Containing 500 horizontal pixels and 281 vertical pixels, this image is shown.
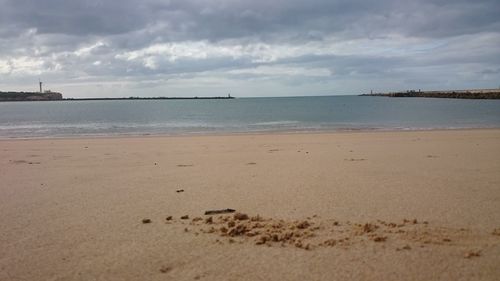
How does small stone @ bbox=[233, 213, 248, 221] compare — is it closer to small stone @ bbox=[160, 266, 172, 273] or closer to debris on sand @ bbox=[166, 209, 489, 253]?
debris on sand @ bbox=[166, 209, 489, 253]

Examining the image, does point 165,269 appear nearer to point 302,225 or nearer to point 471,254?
point 302,225

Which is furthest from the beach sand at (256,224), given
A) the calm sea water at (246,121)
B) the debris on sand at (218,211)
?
A: the calm sea water at (246,121)

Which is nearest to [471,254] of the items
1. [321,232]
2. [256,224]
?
[321,232]

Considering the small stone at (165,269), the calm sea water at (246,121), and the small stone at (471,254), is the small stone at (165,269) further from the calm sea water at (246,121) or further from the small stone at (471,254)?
the calm sea water at (246,121)

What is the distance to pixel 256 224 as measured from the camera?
523 centimetres

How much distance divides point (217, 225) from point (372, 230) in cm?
184

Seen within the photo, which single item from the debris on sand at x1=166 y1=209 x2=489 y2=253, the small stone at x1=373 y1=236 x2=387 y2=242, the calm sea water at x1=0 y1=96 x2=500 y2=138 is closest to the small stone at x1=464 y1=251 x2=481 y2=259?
the debris on sand at x1=166 y1=209 x2=489 y2=253

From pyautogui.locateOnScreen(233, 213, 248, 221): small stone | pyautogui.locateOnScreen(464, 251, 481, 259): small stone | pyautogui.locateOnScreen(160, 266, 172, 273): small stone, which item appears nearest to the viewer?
pyautogui.locateOnScreen(160, 266, 172, 273): small stone

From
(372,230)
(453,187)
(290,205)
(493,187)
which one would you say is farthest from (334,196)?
(493,187)

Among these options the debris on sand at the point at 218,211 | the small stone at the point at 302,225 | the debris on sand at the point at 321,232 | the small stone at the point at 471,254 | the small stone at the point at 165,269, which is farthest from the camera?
the debris on sand at the point at 218,211

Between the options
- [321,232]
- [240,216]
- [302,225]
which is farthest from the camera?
[240,216]

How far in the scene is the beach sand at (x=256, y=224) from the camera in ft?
13.0

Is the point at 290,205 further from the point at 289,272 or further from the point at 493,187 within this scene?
the point at 493,187

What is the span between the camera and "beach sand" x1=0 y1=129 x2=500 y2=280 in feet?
13.0
